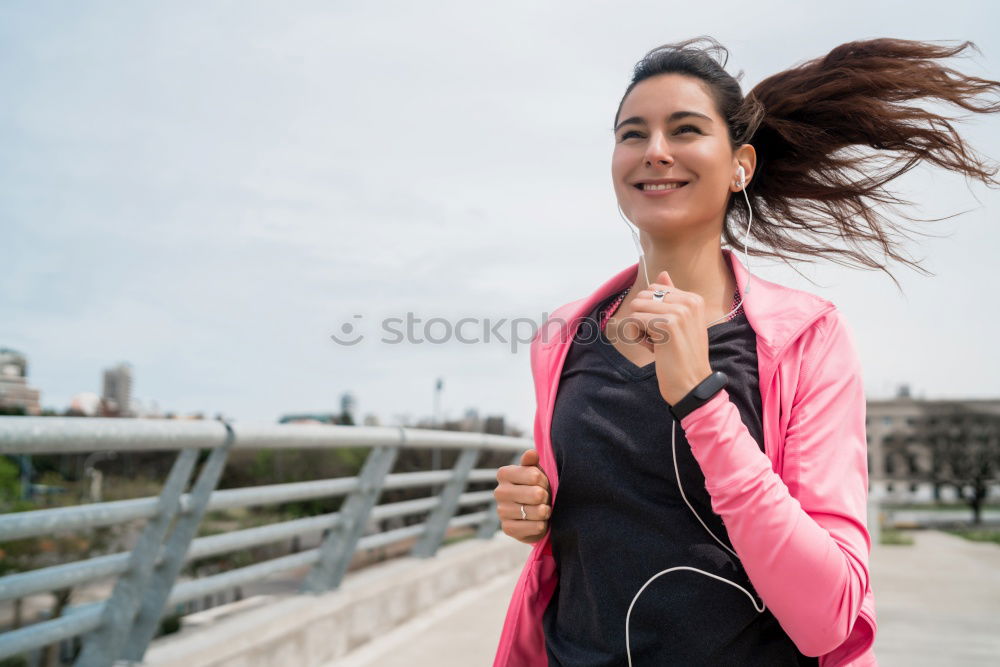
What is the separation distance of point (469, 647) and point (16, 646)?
110 inches

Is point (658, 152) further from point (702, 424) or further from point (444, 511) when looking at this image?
point (444, 511)

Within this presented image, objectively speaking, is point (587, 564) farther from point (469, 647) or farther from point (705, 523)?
point (469, 647)

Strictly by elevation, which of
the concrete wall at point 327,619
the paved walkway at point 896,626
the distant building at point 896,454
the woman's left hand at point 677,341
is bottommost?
the distant building at point 896,454

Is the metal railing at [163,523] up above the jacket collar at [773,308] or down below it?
below

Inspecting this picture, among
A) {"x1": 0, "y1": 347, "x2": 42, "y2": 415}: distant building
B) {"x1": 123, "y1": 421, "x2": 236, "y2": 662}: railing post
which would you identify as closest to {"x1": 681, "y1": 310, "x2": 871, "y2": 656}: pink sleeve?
{"x1": 123, "y1": 421, "x2": 236, "y2": 662}: railing post

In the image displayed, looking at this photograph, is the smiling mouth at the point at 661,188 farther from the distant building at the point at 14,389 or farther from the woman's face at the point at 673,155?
the distant building at the point at 14,389

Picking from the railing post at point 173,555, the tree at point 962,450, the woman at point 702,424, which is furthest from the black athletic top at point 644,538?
the tree at point 962,450

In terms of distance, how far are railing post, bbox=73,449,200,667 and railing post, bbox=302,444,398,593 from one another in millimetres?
1618

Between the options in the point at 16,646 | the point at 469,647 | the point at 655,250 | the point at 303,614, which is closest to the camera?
the point at 655,250

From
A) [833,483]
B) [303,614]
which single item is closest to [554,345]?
[833,483]

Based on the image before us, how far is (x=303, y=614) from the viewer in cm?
422

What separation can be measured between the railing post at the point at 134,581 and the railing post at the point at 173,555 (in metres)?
0.11

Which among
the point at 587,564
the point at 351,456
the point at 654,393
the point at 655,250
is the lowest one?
the point at 351,456

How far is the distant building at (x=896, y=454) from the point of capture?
83.9m
